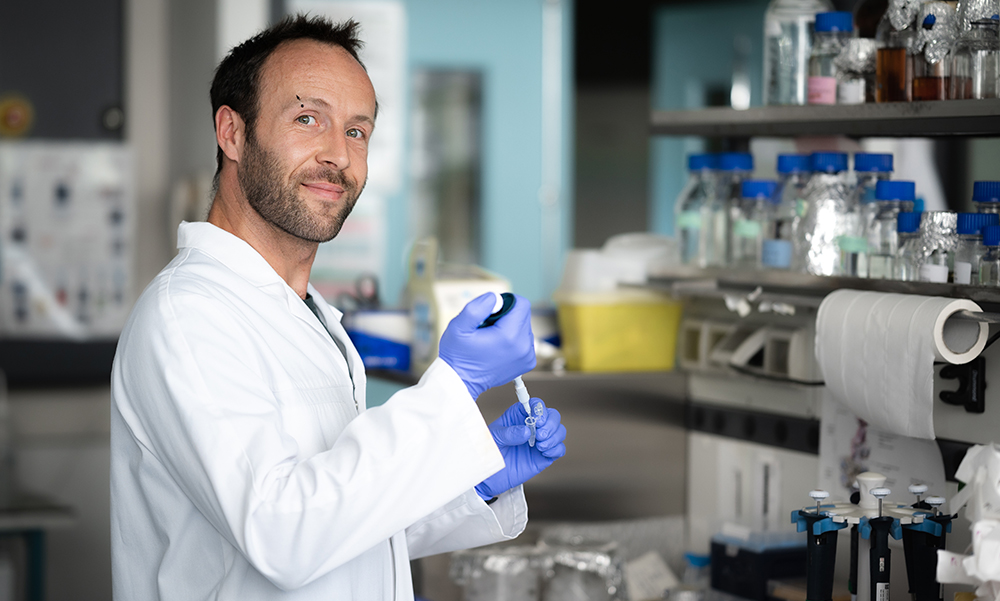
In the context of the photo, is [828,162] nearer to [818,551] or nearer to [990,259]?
[990,259]

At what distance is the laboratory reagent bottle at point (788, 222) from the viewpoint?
5.87ft

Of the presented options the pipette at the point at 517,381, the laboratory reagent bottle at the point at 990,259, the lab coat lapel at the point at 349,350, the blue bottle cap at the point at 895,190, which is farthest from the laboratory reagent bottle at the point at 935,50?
the lab coat lapel at the point at 349,350

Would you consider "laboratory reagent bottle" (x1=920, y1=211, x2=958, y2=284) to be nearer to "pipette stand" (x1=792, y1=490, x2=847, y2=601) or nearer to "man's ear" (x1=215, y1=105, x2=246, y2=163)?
"pipette stand" (x1=792, y1=490, x2=847, y2=601)

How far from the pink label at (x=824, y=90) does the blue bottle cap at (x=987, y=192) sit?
0.33 m

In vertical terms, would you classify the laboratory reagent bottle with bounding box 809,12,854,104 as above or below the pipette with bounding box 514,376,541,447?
above

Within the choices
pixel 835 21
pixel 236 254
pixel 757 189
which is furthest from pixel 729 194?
pixel 236 254

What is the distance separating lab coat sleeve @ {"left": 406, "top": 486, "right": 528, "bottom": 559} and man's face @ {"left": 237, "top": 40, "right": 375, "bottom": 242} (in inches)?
17.5

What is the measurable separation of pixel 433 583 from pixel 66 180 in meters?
2.24

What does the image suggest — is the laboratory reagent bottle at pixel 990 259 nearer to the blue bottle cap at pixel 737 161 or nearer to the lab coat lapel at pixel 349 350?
the blue bottle cap at pixel 737 161

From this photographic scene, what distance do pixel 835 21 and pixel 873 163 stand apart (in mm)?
247

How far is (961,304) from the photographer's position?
1356mm

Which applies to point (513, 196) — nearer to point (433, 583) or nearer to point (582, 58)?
point (582, 58)

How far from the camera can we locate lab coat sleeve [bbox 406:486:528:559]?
152 centimetres

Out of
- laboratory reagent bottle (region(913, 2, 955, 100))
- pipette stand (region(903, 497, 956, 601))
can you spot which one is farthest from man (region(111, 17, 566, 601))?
laboratory reagent bottle (region(913, 2, 955, 100))
